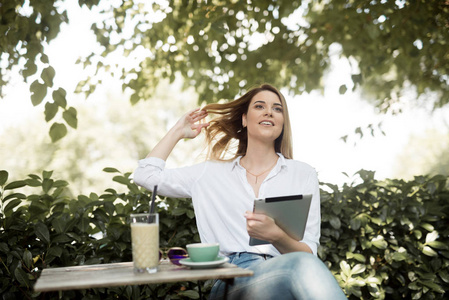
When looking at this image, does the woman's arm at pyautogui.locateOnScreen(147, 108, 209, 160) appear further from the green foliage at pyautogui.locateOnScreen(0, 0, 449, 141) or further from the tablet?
the green foliage at pyautogui.locateOnScreen(0, 0, 449, 141)

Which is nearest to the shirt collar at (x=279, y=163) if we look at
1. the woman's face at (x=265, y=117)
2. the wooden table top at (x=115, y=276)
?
the woman's face at (x=265, y=117)

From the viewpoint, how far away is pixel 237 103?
8.32 ft

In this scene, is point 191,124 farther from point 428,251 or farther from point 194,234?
point 428,251

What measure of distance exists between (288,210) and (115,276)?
2.12 feet

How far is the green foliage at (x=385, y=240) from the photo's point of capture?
2.85 m

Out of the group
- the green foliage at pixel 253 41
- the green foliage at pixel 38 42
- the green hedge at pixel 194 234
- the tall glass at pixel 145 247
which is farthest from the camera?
the green foliage at pixel 253 41

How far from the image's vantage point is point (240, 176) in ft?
7.37

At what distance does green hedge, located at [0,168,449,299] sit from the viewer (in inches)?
93.9

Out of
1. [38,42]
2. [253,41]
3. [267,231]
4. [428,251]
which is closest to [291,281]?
[267,231]

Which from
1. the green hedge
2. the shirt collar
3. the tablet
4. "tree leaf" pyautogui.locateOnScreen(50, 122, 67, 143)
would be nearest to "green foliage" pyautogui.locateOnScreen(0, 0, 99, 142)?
"tree leaf" pyautogui.locateOnScreen(50, 122, 67, 143)

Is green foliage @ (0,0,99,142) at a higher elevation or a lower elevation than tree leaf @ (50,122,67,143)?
higher

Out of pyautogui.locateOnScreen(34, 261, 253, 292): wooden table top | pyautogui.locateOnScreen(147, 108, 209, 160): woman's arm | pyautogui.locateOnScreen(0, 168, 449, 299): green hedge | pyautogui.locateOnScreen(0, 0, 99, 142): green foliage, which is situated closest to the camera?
pyautogui.locateOnScreen(34, 261, 253, 292): wooden table top

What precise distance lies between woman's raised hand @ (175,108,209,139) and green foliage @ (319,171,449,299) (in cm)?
102

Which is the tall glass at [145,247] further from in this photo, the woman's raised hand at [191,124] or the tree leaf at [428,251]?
the tree leaf at [428,251]
